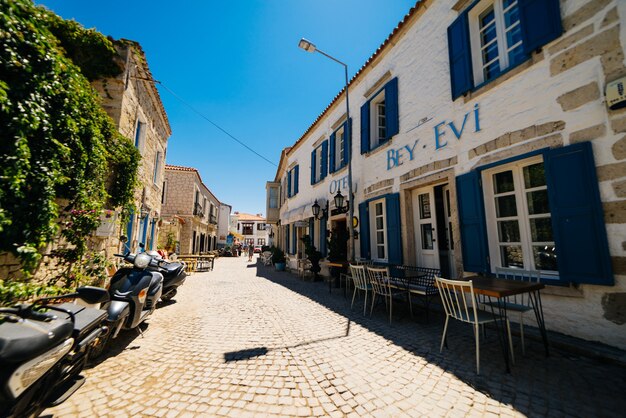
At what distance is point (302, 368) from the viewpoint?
2789 millimetres

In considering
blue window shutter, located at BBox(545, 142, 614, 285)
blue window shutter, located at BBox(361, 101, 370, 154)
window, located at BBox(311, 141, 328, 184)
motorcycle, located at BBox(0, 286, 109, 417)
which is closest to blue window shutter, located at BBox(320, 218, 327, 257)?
window, located at BBox(311, 141, 328, 184)

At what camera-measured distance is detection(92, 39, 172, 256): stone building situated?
5.89 meters

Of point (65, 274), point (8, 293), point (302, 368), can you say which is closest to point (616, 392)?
point (302, 368)

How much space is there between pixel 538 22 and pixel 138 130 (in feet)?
31.4

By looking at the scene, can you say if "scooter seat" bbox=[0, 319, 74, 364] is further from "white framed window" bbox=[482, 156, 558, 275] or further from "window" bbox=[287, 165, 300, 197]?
"window" bbox=[287, 165, 300, 197]

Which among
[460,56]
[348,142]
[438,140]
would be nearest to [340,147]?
[348,142]

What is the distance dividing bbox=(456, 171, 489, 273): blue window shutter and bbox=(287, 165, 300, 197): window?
9619 mm

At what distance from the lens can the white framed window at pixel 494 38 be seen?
428cm

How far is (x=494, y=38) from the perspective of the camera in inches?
182

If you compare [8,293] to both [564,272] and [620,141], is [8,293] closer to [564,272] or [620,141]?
[564,272]

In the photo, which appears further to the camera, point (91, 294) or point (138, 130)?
point (138, 130)

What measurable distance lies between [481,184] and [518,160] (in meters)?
0.66

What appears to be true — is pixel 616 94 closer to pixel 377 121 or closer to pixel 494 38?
pixel 494 38

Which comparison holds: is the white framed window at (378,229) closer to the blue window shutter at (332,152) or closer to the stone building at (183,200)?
the blue window shutter at (332,152)
